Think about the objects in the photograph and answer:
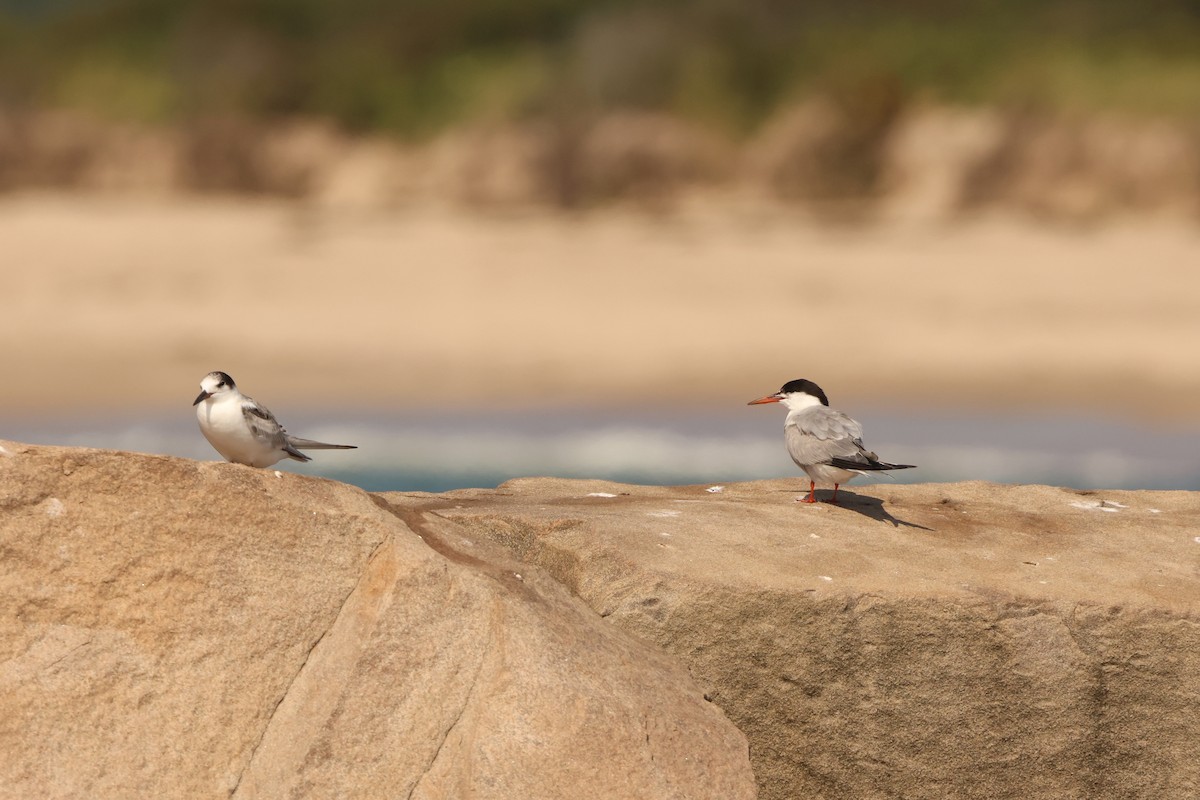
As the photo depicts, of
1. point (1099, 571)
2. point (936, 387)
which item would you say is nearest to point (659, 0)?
point (936, 387)

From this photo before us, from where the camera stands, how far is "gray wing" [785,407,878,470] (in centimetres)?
609

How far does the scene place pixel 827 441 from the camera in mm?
6172

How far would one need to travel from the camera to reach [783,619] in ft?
17.4

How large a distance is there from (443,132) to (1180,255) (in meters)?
11.3

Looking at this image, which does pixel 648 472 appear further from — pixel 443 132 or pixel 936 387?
pixel 443 132

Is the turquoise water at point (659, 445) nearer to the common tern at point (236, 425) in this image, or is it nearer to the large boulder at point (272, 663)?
the common tern at point (236, 425)

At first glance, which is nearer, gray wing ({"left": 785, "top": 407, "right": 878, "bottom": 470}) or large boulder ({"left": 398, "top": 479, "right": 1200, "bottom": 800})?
large boulder ({"left": 398, "top": 479, "right": 1200, "bottom": 800})

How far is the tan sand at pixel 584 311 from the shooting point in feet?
52.3

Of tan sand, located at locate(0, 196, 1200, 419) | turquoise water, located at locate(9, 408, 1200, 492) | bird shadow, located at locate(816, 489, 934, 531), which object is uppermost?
tan sand, located at locate(0, 196, 1200, 419)

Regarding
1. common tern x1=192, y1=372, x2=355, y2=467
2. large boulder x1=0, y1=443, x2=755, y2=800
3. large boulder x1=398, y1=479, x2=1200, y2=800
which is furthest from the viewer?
common tern x1=192, y1=372, x2=355, y2=467

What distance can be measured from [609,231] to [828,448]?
1512cm

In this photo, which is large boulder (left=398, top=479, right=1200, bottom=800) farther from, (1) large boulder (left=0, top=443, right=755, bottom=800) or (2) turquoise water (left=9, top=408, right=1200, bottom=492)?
(2) turquoise water (left=9, top=408, right=1200, bottom=492)

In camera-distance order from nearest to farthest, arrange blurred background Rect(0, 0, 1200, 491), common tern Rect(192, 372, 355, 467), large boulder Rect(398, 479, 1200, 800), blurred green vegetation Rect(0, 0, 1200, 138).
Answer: large boulder Rect(398, 479, 1200, 800)
common tern Rect(192, 372, 355, 467)
blurred background Rect(0, 0, 1200, 491)
blurred green vegetation Rect(0, 0, 1200, 138)

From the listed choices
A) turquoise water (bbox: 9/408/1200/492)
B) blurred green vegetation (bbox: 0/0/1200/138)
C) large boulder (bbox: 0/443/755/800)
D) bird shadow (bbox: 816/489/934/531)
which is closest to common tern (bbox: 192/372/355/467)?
large boulder (bbox: 0/443/755/800)
